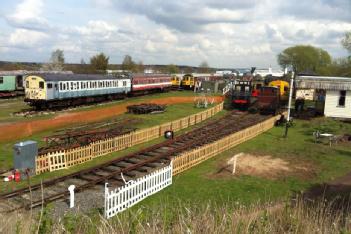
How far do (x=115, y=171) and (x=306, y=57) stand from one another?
372 feet

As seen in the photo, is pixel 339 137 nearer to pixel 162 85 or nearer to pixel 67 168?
pixel 67 168

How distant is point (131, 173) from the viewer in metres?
15.7

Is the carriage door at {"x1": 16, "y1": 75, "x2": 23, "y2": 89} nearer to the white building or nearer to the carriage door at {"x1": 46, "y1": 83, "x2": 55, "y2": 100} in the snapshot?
the carriage door at {"x1": 46, "y1": 83, "x2": 55, "y2": 100}

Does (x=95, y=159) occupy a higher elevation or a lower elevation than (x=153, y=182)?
lower

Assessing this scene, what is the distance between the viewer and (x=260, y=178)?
15.6m

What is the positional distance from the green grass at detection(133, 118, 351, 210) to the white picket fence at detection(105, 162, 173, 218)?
283 mm

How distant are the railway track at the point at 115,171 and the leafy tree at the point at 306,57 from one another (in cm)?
9885

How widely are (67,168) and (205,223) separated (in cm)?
1297

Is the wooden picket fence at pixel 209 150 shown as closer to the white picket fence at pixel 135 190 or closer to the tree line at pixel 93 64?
the white picket fence at pixel 135 190

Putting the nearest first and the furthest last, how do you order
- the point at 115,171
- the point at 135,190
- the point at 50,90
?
the point at 135,190 → the point at 115,171 → the point at 50,90

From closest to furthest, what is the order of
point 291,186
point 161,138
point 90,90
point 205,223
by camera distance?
point 205,223, point 291,186, point 161,138, point 90,90

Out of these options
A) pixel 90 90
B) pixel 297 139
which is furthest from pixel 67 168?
pixel 90 90

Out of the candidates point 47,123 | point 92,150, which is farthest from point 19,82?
point 92,150

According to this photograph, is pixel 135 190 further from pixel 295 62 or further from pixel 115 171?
pixel 295 62
